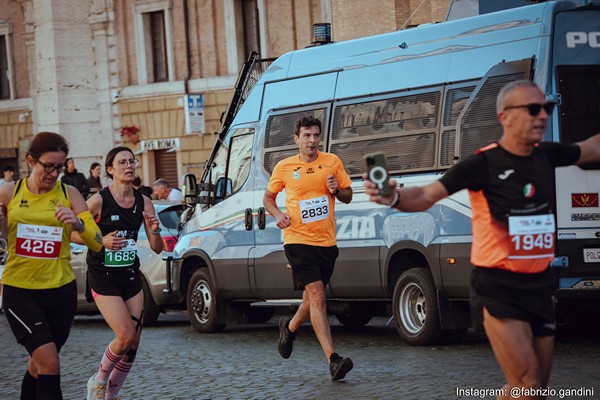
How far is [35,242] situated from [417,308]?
5912 millimetres

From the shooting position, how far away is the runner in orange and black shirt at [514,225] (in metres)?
6.91

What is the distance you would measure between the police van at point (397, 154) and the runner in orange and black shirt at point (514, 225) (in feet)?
17.6

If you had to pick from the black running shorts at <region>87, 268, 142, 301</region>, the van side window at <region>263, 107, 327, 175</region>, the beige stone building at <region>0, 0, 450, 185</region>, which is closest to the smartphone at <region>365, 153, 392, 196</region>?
the black running shorts at <region>87, 268, 142, 301</region>

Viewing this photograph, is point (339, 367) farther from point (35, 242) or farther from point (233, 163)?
point (233, 163)

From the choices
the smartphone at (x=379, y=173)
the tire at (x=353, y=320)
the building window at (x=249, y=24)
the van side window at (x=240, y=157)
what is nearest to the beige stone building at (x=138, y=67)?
the building window at (x=249, y=24)

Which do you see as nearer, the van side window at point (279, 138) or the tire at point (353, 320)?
the van side window at point (279, 138)

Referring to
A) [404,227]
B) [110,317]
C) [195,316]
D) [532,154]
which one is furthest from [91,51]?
[532,154]

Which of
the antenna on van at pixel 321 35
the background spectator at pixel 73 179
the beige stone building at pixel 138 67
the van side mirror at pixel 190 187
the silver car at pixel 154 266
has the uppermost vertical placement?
the beige stone building at pixel 138 67

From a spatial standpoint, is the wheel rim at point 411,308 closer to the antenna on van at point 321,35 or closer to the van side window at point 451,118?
the van side window at point 451,118

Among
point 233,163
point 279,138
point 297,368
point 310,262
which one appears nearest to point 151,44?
point 233,163

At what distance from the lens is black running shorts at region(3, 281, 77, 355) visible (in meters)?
8.55

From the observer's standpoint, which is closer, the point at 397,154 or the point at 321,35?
the point at 397,154

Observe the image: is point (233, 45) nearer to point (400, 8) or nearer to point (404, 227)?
point (400, 8)

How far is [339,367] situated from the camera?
11188 mm
